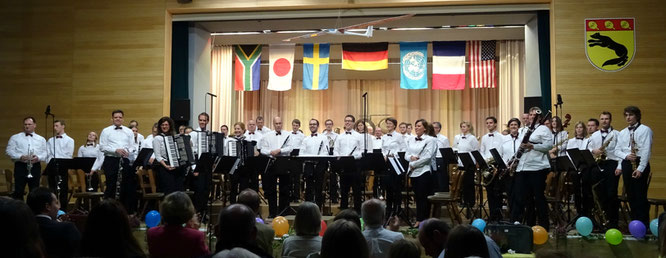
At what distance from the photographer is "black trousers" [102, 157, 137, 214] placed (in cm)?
1016

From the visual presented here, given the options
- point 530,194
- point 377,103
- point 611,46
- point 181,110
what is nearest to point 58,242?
point 530,194

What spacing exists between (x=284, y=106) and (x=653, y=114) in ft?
38.4

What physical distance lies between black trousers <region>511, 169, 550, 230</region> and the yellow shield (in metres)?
4.65

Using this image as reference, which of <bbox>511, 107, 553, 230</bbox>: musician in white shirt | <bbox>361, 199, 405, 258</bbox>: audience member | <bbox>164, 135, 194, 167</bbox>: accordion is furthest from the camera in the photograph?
<bbox>164, 135, 194, 167</bbox>: accordion

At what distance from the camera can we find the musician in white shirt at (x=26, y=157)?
1045cm

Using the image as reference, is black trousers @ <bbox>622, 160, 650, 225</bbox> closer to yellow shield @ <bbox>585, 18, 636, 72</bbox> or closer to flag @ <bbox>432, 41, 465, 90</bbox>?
yellow shield @ <bbox>585, 18, 636, 72</bbox>

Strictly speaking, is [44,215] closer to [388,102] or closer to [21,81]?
[21,81]

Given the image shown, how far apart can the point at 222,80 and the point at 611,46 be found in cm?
1021

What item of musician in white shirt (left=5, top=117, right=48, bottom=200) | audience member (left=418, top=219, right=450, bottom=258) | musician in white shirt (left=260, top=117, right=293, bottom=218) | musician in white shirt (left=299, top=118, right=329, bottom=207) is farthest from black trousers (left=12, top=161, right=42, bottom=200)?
audience member (left=418, top=219, right=450, bottom=258)

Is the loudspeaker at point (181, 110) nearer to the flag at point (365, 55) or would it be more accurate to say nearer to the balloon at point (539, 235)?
the flag at point (365, 55)

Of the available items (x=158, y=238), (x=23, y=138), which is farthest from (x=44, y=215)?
(x=23, y=138)

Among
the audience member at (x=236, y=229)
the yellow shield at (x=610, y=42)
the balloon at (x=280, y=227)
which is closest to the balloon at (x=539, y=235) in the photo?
Result: the balloon at (x=280, y=227)

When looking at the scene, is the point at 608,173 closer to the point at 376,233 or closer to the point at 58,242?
the point at 376,233

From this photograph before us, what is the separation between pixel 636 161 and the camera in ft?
27.9
